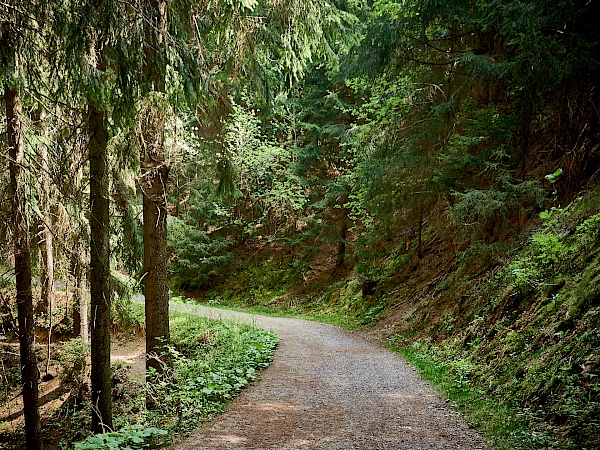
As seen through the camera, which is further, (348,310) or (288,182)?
(288,182)

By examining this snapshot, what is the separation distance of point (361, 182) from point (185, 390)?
369 inches

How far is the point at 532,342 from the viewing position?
6.58 metres

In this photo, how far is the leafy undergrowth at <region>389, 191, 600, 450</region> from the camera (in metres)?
4.78

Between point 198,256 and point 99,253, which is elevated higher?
point 198,256

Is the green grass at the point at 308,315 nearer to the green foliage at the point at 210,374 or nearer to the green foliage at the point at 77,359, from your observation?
the green foliage at the point at 210,374

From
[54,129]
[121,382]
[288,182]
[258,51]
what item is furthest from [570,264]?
[288,182]

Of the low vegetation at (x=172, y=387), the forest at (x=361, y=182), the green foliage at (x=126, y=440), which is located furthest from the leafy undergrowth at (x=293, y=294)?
the green foliage at (x=126, y=440)

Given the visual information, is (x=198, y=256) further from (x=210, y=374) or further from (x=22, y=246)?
(x=210, y=374)

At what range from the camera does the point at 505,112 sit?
36.3 feet

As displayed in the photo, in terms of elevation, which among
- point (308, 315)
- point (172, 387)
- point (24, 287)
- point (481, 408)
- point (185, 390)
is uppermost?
point (24, 287)

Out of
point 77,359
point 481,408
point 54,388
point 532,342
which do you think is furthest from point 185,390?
point 54,388

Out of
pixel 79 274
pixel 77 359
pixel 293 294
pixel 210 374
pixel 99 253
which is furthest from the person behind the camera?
pixel 293 294

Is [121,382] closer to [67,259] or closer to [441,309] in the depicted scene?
[67,259]

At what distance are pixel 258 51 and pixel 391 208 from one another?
23.1 ft
